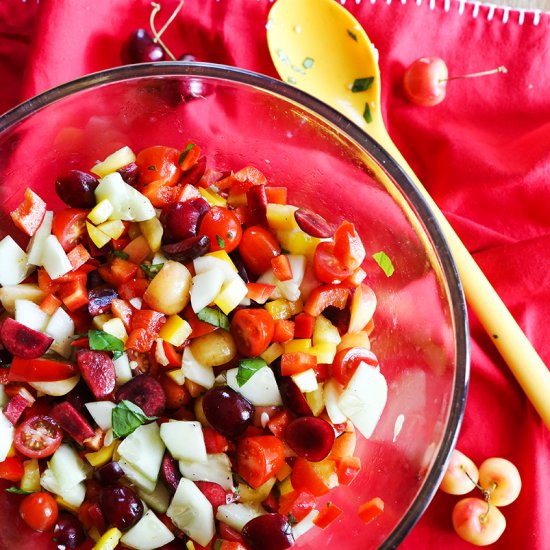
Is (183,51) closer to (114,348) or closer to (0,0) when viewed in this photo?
(0,0)

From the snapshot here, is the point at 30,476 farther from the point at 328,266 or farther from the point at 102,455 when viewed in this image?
the point at 328,266

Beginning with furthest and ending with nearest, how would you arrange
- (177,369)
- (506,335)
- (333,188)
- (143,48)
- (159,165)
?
(143,48)
(506,335)
(333,188)
(159,165)
(177,369)

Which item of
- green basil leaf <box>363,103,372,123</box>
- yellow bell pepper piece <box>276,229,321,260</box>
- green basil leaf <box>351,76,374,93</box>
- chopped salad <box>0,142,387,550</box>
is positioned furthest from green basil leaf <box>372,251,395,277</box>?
green basil leaf <box>351,76,374,93</box>

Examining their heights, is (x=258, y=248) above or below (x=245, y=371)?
above

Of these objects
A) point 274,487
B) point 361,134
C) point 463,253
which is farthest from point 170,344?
point 463,253

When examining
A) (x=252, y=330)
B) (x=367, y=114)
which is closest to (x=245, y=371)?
(x=252, y=330)

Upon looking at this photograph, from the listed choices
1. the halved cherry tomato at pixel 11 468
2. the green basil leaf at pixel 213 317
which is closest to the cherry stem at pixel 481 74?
the green basil leaf at pixel 213 317

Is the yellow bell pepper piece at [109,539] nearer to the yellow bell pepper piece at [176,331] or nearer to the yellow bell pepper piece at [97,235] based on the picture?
the yellow bell pepper piece at [176,331]
